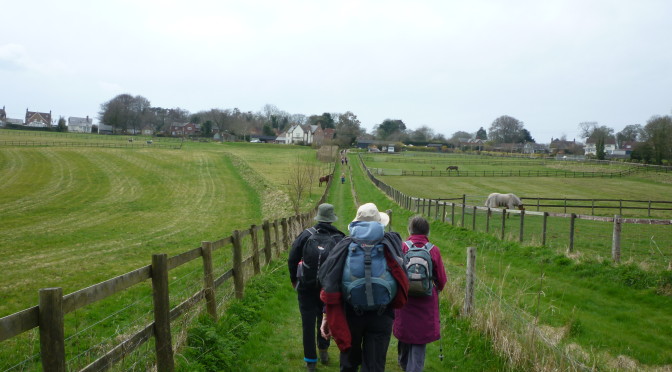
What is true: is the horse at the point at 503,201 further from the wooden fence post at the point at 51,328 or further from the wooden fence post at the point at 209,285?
the wooden fence post at the point at 51,328

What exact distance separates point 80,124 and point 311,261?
169 m

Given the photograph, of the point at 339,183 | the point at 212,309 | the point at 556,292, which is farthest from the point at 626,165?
the point at 212,309

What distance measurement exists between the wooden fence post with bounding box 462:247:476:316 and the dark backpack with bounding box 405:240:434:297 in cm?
238

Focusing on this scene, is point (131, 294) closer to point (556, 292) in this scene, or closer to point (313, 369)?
point (313, 369)

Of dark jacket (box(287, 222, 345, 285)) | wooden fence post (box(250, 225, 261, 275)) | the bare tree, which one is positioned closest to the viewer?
dark jacket (box(287, 222, 345, 285))

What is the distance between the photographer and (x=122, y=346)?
178 inches

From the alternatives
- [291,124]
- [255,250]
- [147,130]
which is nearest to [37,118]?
[147,130]

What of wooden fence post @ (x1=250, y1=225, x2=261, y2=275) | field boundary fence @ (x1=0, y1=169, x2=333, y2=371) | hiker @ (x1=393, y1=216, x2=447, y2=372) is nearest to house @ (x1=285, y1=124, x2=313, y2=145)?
wooden fence post @ (x1=250, y1=225, x2=261, y2=275)

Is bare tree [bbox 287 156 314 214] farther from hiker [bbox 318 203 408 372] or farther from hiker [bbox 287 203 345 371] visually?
hiker [bbox 318 203 408 372]

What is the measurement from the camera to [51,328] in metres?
3.53

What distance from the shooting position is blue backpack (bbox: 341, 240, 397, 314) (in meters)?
4.11

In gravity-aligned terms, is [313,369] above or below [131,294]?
above

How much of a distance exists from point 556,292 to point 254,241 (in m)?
6.08

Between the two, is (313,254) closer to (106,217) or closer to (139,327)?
(139,327)
